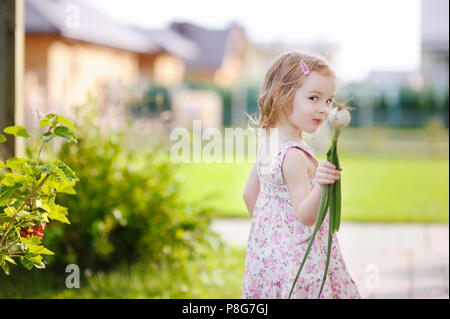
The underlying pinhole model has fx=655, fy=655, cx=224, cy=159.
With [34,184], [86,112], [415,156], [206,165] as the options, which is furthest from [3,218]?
[415,156]

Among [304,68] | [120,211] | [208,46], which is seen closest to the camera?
[304,68]

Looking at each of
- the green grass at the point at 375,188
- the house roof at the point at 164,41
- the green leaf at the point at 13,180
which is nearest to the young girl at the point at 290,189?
the green leaf at the point at 13,180

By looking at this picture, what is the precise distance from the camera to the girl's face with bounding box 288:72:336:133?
205 centimetres

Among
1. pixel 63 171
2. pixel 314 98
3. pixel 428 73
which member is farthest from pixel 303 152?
pixel 428 73

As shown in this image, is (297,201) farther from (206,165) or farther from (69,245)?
(206,165)

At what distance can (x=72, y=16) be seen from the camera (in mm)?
4199

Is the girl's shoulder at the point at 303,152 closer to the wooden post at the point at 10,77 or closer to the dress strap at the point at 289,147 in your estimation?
the dress strap at the point at 289,147

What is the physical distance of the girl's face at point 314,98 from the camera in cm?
205

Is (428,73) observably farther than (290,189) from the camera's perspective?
Yes

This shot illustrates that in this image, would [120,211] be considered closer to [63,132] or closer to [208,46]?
[63,132]

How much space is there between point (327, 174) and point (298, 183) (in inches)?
8.7

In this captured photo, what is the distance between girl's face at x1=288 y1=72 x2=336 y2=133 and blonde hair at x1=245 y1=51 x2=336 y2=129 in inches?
0.8

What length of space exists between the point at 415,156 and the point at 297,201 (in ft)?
47.4

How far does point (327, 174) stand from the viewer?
1845mm
